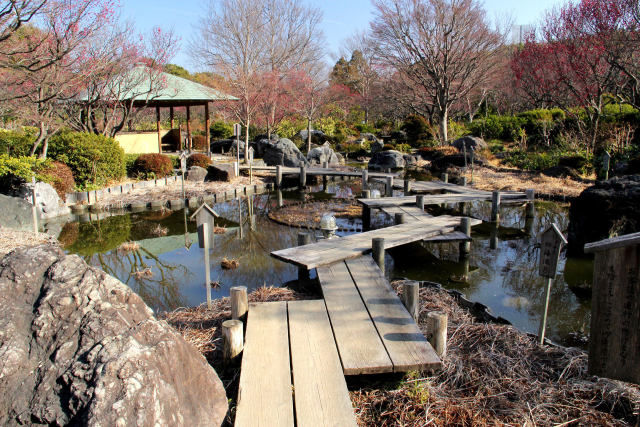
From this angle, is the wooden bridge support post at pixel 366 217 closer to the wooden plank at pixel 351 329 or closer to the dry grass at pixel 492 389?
the wooden plank at pixel 351 329

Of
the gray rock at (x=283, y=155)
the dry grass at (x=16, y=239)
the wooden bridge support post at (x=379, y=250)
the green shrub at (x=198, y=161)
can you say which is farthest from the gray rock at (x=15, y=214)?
the gray rock at (x=283, y=155)

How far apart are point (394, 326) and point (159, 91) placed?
17.6 m

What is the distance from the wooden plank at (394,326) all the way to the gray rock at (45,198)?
27.6ft

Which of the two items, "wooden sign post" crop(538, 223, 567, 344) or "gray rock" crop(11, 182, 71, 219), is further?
"gray rock" crop(11, 182, 71, 219)

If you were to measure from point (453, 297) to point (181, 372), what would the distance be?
4113 mm

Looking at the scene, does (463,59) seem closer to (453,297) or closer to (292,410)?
(453,297)

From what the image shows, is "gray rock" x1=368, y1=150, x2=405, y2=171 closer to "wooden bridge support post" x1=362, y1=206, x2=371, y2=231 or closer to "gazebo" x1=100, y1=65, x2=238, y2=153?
"gazebo" x1=100, y1=65, x2=238, y2=153

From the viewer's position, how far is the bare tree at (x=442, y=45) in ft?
70.3

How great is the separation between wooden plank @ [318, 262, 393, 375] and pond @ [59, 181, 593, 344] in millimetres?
2021

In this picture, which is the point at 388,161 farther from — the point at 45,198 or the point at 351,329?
the point at 351,329

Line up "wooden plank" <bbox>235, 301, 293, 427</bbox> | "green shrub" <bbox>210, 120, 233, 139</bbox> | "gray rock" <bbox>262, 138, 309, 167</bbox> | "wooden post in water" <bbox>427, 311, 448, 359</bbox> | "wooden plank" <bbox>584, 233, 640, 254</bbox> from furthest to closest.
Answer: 1. "green shrub" <bbox>210, 120, 233, 139</bbox>
2. "gray rock" <bbox>262, 138, 309, 167</bbox>
3. "wooden post in water" <bbox>427, 311, 448, 359</bbox>
4. "wooden plank" <bbox>235, 301, 293, 427</bbox>
5. "wooden plank" <bbox>584, 233, 640, 254</bbox>

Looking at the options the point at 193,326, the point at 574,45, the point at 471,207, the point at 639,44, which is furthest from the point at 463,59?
the point at 193,326

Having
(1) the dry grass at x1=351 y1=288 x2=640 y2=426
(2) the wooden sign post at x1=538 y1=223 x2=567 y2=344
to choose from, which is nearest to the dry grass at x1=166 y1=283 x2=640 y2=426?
(1) the dry grass at x1=351 y1=288 x2=640 y2=426

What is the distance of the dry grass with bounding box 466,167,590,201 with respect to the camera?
543 inches
